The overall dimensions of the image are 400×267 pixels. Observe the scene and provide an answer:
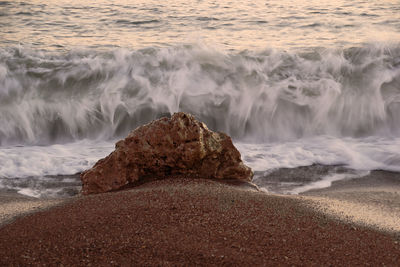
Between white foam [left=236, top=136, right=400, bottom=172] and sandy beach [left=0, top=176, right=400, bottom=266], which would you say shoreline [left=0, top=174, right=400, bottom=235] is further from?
white foam [left=236, top=136, right=400, bottom=172]

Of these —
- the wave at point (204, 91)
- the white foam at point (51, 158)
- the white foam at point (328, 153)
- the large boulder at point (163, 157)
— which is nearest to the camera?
the large boulder at point (163, 157)

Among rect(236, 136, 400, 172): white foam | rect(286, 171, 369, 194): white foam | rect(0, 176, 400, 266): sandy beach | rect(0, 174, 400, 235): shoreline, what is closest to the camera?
rect(0, 176, 400, 266): sandy beach

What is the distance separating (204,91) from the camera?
6957mm

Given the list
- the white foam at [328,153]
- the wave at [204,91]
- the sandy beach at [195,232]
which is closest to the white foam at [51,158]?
the wave at [204,91]

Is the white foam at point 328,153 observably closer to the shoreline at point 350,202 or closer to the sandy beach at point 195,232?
the shoreline at point 350,202

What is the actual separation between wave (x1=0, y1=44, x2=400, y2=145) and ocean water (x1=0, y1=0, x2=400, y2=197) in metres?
0.02

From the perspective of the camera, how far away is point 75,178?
464cm

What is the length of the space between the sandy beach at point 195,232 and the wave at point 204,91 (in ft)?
10.9

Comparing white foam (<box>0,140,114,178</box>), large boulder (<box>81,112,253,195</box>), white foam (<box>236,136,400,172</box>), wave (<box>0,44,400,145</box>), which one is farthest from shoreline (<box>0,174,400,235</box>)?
wave (<box>0,44,400,145</box>)

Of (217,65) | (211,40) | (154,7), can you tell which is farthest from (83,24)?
(217,65)

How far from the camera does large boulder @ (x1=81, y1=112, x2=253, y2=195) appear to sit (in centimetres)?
348

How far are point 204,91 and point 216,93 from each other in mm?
174

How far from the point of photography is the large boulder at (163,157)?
3.48 m

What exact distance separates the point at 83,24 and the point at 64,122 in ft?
12.8
